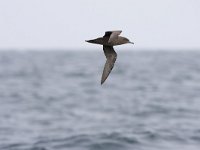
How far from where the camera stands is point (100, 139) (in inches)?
711

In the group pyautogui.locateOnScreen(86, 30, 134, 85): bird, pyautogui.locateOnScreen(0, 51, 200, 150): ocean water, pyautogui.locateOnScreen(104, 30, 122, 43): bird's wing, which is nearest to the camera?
pyautogui.locateOnScreen(104, 30, 122, 43): bird's wing

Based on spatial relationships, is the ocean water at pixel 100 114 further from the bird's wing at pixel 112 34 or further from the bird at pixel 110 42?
the bird's wing at pixel 112 34

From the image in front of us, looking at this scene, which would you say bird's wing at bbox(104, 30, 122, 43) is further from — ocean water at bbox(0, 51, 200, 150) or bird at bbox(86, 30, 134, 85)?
ocean water at bbox(0, 51, 200, 150)

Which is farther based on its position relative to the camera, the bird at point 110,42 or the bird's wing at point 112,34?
the bird at point 110,42

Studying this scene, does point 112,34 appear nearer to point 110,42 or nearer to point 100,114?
point 110,42

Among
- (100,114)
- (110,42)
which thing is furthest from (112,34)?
(100,114)

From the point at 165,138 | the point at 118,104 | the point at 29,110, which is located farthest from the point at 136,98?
the point at 165,138

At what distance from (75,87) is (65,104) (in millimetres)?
7526

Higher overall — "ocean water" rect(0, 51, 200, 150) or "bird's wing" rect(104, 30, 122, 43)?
"ocean water" rect(0, 51, 200, 150)

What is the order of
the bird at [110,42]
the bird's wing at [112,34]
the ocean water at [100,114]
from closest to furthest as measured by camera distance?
the bird's wing at [112,34] → the bird at [110,42] → the ocean water at [100,114]

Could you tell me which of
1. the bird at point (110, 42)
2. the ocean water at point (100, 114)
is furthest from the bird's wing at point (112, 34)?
the ocean water at point (100, 114)

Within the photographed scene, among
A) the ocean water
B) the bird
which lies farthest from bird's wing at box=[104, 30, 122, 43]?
the ocean water

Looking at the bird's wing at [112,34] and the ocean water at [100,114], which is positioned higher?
the ocean water at [100,114]

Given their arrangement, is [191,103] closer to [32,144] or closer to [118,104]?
[118,104]
